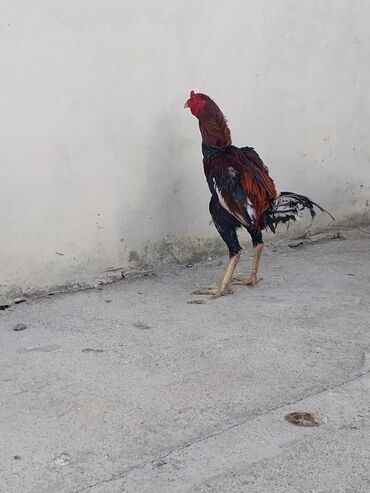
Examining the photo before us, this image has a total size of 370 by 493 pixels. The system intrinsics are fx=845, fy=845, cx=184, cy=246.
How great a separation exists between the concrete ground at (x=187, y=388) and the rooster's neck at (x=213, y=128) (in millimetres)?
980

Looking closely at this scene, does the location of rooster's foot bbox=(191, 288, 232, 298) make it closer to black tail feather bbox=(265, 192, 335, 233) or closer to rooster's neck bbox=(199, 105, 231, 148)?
black tail feather bbox=(265, 192, 335, 233)

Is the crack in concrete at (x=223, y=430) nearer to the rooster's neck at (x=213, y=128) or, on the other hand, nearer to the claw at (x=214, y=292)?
the claw at (x=214, y=292)

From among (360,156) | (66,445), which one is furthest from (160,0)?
(66,445)

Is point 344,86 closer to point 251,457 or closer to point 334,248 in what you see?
point 334,248

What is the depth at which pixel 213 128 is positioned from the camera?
5281 mm

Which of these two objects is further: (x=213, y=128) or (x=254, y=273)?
(x=254, y=273)

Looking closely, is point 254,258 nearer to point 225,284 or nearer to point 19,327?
point 225,284

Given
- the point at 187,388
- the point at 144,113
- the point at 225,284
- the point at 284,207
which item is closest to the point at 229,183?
the point at 284,207

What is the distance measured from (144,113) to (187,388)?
227 cm

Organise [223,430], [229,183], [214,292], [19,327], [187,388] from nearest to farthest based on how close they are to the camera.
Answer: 1. [223,430]
2. [187,388]
3. [19,327]
4. [229,183]
5. [214,292]

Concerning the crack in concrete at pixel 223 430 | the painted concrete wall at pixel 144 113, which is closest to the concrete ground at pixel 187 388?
the crack in concrete at pixel 223 430

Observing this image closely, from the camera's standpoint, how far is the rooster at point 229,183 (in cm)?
522

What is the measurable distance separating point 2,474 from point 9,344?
1395mm

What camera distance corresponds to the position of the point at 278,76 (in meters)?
6.33
